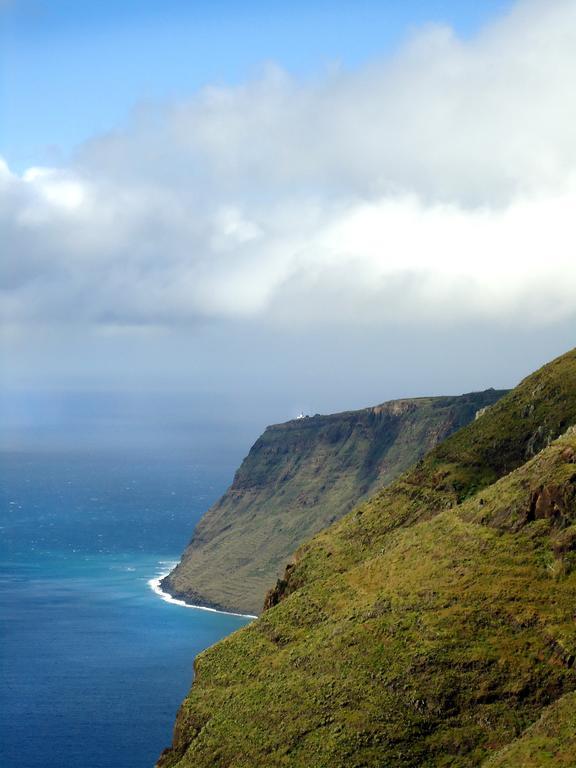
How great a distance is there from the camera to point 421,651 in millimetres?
97688

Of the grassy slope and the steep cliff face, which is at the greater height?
the steep cliff face

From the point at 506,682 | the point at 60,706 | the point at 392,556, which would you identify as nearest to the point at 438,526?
the point at 392,556

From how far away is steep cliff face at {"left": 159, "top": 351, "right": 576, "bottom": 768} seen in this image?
91.4 meters

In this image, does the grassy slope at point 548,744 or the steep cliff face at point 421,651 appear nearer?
the grassy slope at point 548,744

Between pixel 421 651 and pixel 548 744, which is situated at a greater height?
pixel 421 651

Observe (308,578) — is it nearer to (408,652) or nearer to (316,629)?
(316,629)

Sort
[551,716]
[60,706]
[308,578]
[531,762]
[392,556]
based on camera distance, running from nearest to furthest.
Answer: [531,762] < [551,716] < [392,556] < [308,578] < [60,706]

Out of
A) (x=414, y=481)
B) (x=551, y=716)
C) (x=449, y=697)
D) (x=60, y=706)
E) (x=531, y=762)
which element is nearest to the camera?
(x=531, y=762)

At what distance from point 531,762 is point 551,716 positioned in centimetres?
640

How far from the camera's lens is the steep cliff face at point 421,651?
9144 centimetres

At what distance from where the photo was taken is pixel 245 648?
116m

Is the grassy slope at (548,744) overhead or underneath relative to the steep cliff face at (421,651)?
underneath

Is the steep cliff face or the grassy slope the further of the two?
the steep cliff face

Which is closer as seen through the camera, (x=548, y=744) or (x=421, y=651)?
(x=548, y=744)
